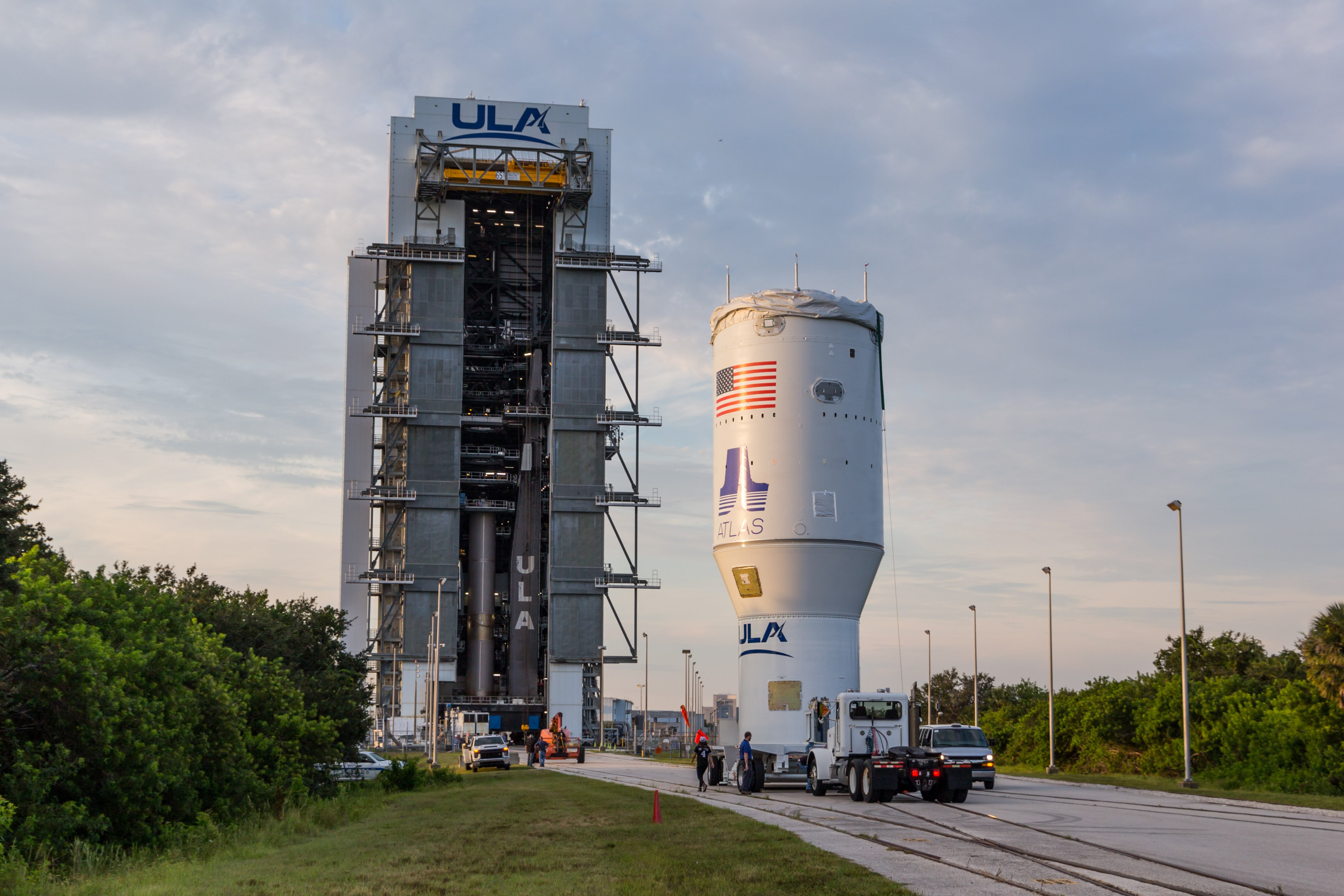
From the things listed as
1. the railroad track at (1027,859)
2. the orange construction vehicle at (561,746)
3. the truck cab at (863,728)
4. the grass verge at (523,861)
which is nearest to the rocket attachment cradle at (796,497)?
the truck cab at (863,728)

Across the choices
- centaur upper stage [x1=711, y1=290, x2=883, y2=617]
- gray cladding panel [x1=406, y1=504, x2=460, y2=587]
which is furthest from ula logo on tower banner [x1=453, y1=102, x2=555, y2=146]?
centaur upper stage [x1=711, y1=290, x2=883, y2=617]

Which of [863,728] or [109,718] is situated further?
[863,728]

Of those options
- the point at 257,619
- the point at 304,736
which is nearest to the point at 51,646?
the point at 304,736

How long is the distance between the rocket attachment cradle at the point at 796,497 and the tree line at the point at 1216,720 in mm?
3876

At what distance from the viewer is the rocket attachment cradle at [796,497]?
37375mm

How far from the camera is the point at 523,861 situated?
1758 centimetres

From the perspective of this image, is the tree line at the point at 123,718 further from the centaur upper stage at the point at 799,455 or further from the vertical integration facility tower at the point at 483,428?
the vertical integration facility tower at the point at 483,428

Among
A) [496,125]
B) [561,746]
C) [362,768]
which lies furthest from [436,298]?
[362,768]

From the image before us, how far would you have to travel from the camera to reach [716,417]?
40.3 metres

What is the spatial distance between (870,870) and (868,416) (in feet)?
81.0

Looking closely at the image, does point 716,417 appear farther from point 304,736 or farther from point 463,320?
point 463,320

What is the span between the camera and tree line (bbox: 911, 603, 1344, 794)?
33781 millimetres

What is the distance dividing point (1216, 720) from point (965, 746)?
506 inches

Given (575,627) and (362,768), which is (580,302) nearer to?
(575,627)
